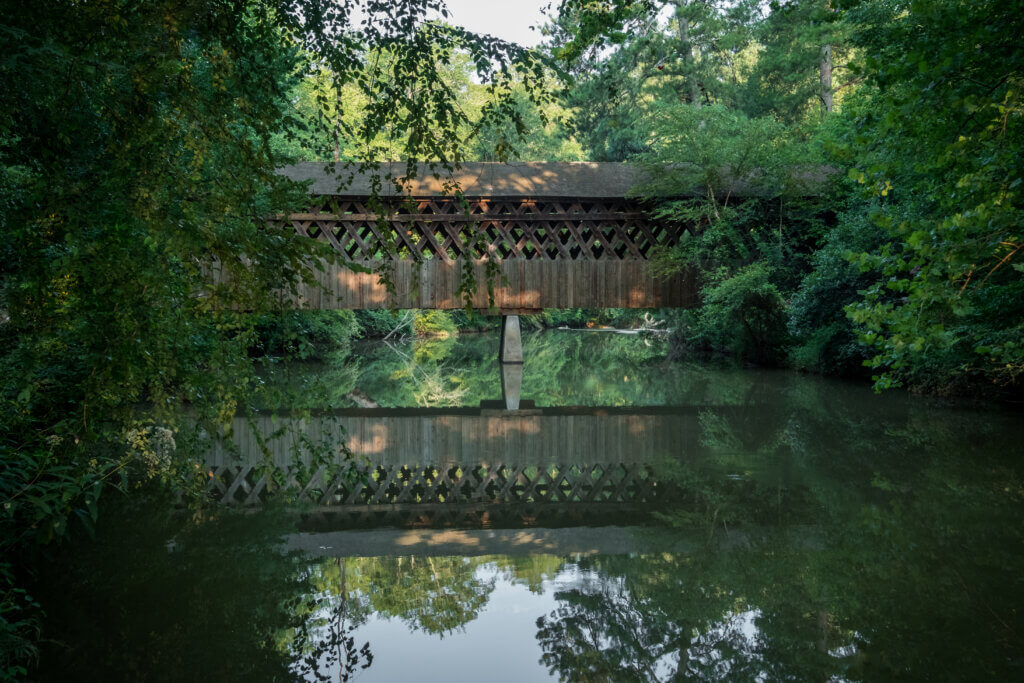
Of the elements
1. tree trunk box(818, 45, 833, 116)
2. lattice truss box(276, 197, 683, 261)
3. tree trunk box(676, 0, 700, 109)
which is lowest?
lattice truss box(276, 197, 683, 261)

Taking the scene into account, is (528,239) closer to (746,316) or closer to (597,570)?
(746,316)

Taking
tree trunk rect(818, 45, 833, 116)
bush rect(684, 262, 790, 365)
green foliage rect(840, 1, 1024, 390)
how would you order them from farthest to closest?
tree trunk rect(818, 45, 833, 116), bush rect(684, 262, 790, 365), green foliage rect(840, 1, 1024, 390)

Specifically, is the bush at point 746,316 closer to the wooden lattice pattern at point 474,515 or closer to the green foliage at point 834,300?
the green foliage at point 834,300

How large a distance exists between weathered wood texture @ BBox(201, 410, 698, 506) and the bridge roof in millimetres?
5732

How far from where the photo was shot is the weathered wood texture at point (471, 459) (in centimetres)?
595

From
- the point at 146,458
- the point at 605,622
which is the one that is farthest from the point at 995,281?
the point at 146,458

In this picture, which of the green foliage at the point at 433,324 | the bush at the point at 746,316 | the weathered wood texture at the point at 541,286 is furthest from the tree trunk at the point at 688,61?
the green foliage at the point at 433,324

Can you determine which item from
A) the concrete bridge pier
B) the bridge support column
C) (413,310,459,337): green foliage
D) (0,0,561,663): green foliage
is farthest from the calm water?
(413,310,459,337): green foliage

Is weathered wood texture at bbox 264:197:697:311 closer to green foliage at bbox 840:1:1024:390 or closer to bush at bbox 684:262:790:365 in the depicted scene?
bush at bbox 684:262:790:365

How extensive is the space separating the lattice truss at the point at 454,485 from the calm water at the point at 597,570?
38 millimetres

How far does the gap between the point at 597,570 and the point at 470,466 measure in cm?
307

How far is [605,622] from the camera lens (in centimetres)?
341

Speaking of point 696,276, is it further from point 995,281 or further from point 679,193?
point 995,281

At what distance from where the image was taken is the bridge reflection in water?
213 inches
